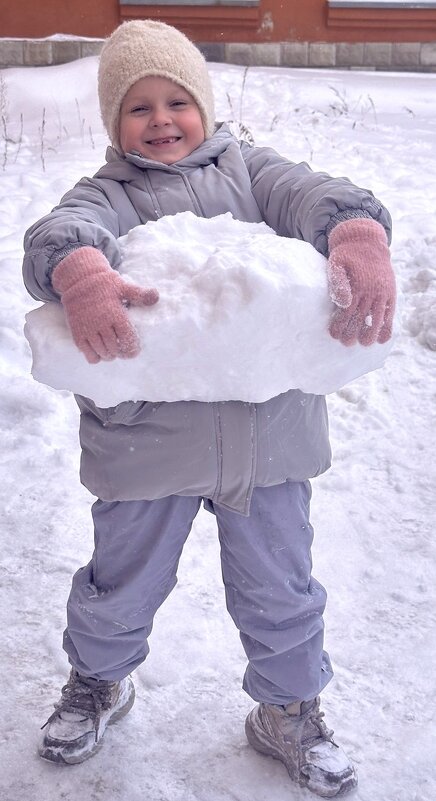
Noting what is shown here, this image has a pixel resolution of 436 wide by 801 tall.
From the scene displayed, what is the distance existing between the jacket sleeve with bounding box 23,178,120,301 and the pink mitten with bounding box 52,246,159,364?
0.10 ft

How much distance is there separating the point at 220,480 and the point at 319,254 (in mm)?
470

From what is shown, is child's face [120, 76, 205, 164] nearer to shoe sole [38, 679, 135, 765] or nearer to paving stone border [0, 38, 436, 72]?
shoe sole [38, 679, 135, 765]

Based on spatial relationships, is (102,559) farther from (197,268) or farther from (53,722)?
(197,268)

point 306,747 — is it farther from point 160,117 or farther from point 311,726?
point 160,117

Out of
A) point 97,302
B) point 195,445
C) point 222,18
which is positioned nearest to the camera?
point 97,302

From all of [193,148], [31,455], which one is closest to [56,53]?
[31,455]

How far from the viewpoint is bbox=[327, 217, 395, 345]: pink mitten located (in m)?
1.66

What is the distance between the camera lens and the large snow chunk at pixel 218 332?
167 centimetres

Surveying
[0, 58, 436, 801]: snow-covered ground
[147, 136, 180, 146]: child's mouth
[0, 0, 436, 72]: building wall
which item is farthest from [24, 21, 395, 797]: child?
[0, 0, 436, 72]: building wall

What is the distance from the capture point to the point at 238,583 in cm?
202

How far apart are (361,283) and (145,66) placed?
74cm

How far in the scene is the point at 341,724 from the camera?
88.8 inches

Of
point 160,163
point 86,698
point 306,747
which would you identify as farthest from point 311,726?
point 160,163

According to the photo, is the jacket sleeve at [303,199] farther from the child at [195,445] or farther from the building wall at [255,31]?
the building wall at [255,31]
